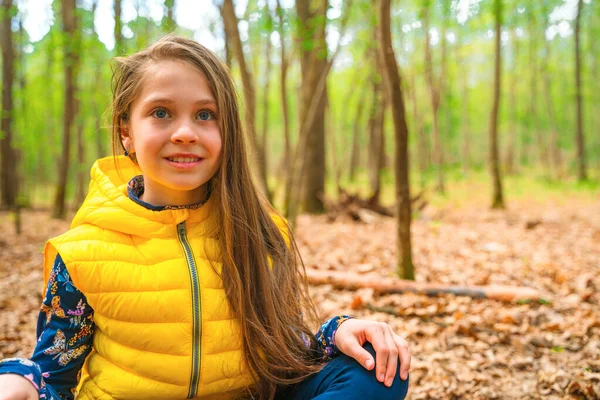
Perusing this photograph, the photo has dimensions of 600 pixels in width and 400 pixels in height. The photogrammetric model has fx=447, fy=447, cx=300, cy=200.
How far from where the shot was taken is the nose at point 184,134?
55.7 inches

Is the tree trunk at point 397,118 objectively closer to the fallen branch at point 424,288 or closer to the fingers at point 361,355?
the fallen branch at point 424,288

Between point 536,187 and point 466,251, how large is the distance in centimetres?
1271

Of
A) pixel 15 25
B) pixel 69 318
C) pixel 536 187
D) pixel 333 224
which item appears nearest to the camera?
pixel 69 318

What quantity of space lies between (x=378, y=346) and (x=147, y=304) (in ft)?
2.39

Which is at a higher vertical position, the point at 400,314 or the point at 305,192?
the point at 305,192

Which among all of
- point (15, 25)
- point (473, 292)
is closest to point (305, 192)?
point (473, 292)

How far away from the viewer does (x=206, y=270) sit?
1525 millimetres

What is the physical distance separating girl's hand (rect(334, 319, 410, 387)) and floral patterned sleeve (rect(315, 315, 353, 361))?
0.17 ft

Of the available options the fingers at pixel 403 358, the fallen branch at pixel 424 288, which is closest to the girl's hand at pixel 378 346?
the fingers at pixel 403 358

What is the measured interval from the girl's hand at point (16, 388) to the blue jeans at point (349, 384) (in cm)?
78

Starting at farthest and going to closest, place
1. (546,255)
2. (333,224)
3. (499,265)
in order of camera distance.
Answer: (333,224) < (546,255) < (499,265)

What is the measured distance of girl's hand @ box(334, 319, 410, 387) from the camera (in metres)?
1.34

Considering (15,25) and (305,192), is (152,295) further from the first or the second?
(15,25)

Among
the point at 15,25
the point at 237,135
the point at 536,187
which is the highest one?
the point at 15,25
